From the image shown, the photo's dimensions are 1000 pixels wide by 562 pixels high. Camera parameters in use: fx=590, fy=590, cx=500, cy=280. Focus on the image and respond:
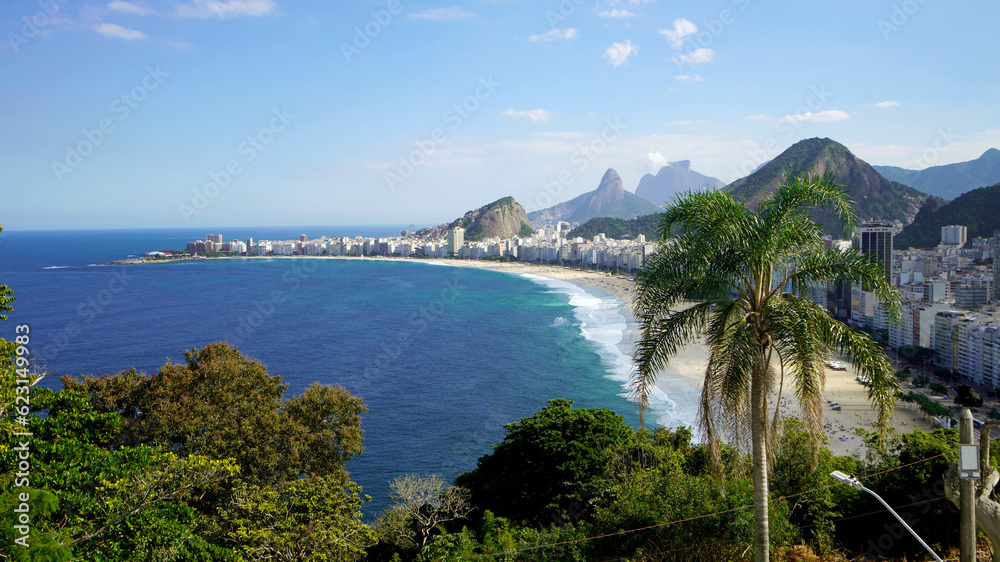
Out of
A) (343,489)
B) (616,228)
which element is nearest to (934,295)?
(343,489)

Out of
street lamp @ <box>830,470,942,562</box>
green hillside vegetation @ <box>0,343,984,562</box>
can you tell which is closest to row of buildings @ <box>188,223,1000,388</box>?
street lamp @ <box>830,470,942,562</box>

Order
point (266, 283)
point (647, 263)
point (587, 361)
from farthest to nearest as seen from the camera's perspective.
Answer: point (266, 283) → point (587, 361) → point (647, 263)

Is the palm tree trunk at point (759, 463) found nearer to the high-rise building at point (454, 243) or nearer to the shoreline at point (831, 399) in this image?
the shoreline at point (831, 399)

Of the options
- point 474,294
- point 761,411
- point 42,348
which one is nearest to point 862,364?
point 761,411

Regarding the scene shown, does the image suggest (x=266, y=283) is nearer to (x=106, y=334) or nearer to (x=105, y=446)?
(x=106, y=334)

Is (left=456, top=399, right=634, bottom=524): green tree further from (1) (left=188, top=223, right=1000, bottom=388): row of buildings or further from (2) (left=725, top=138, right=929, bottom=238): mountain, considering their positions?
(2) (left=725, top=138, right=929, bottom=238): mountain

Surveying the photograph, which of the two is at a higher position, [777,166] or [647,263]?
[777,166]

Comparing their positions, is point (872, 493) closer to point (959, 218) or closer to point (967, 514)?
point (967, 514)
